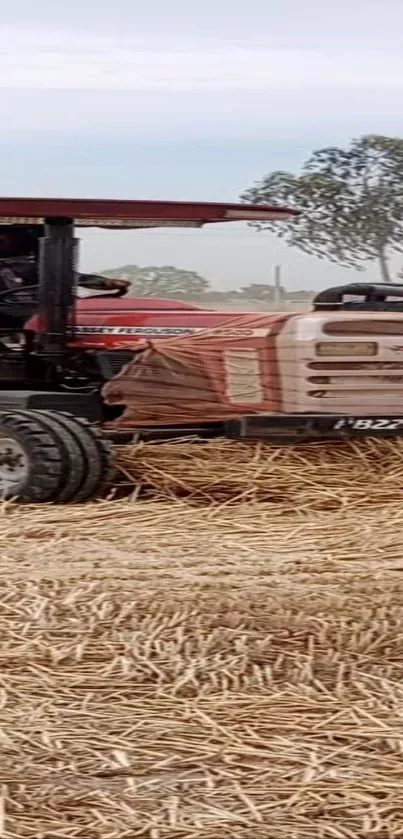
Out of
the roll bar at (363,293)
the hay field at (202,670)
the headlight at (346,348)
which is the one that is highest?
the roll bar at (363,293)

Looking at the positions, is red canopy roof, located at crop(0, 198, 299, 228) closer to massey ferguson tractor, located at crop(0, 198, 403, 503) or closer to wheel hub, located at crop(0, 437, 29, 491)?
massey ferguson tractor, located at crop(0, 198, 403, 503)

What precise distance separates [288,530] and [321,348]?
4.30 ft

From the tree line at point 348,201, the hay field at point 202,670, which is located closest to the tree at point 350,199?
the tree line at point 348,201

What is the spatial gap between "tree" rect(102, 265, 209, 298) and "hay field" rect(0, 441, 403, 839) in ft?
9.98

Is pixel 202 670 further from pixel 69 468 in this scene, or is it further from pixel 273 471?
pixel 273 471

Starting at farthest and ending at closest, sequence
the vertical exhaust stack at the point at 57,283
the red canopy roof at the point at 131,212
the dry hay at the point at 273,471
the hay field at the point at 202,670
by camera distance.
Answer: the vertical exhaust stack at the point at 57,283 < the red canopy roof at the point at 131,212 < the dry hay at the point at 273,471 < the hay field at the point at 202,670

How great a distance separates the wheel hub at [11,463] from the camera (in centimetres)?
672

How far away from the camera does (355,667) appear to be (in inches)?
161

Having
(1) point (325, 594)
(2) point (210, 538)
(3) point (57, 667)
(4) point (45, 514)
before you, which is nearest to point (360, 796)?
(3) point (57, 667)

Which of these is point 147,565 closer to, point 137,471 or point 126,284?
point 137,471

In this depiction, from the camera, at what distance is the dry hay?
6.59 m

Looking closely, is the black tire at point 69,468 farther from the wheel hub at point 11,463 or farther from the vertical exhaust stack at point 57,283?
the vertical exhaust stack at point 57,283

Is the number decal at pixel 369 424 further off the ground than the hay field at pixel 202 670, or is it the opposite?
the number decal at pixel 369 424

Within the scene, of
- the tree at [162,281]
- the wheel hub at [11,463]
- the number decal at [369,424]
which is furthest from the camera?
the tree at [162,281]
